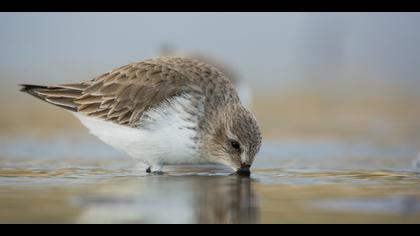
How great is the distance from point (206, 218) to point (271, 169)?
3.00 meters

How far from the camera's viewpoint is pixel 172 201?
23.0 feet

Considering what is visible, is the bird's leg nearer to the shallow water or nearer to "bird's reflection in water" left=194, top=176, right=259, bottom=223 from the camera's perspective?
the shallow water

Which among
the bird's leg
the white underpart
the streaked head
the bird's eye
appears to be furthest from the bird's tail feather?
the bird's eye

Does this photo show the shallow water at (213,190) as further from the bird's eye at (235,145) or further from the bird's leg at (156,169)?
the bird's eye at (235,145)

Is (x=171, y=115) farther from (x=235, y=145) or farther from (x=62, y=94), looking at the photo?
(x=62, y=94)

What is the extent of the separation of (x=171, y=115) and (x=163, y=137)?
0.27m

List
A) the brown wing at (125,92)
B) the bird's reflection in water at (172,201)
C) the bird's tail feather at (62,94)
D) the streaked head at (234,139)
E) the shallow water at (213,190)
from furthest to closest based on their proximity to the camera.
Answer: the bird's tail feather at (62,94), the brown wing at (125,92), the streaked head at (234,139), the shallow water at (213,190), the bird's reflection in water at (172,201)

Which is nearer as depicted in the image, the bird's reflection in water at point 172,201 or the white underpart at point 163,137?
the bird's reflection in water at point 172,201

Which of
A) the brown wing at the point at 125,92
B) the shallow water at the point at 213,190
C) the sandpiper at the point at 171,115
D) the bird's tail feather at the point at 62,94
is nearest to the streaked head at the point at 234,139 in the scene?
the sandpiper at the point at 171,115

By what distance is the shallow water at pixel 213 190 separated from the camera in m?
6.45

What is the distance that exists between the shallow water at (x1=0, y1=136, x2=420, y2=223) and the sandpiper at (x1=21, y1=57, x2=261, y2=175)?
273 millimetres

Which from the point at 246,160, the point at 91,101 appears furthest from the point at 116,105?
the point at 246,160

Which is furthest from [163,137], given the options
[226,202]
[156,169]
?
[226,202]
